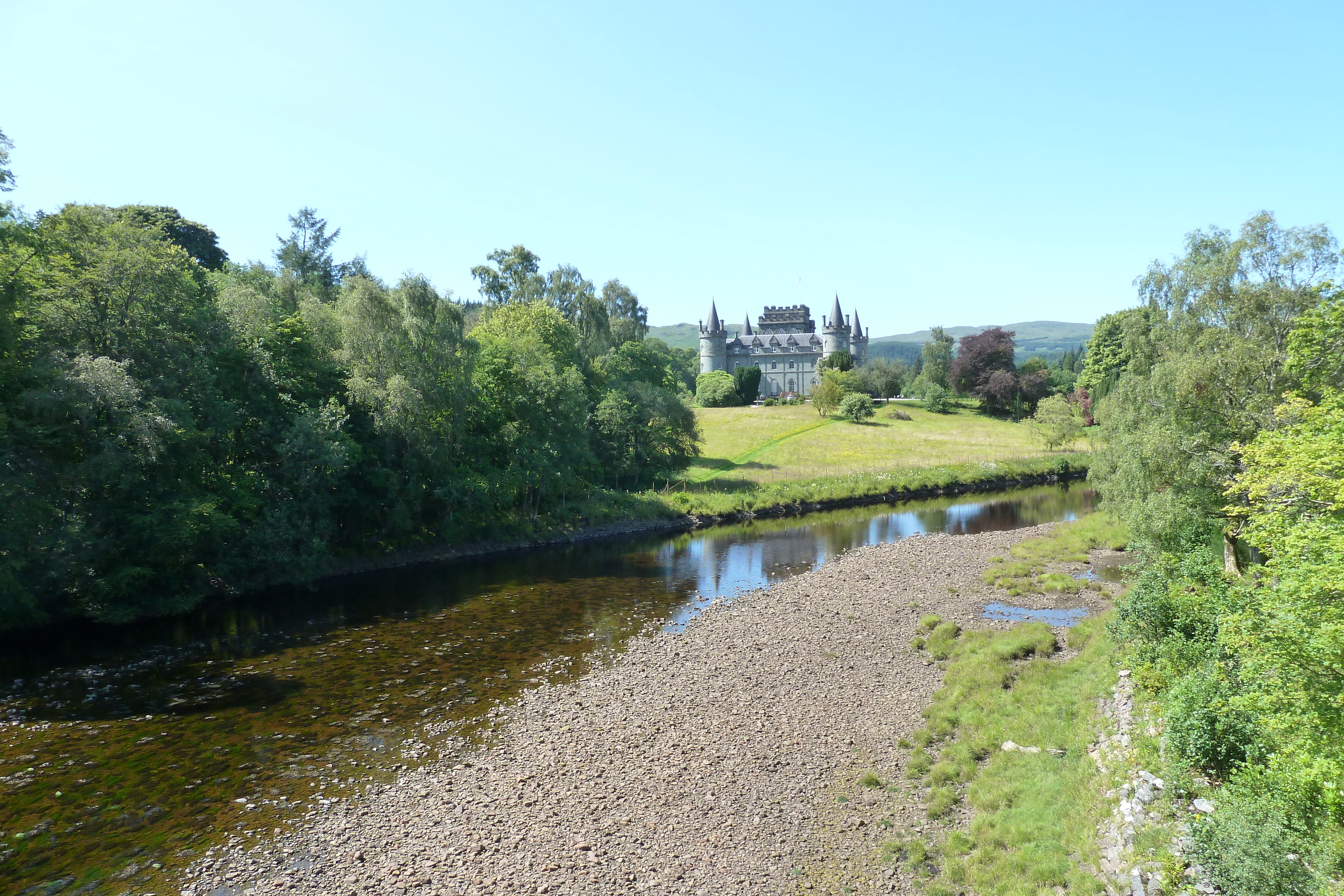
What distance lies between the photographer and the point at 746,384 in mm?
96938

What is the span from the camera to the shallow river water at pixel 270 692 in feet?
38.0

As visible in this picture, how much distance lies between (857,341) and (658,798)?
133344mm

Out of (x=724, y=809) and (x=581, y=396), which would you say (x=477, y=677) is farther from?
(x=581, y=396)

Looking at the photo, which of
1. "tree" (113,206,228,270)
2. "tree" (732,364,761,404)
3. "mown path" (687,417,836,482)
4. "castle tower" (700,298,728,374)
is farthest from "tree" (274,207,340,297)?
"castle tower" (700,298,728,374)

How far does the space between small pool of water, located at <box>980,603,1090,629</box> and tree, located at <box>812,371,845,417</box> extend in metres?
58.4

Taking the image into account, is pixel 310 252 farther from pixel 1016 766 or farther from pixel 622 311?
pixel 1016 766

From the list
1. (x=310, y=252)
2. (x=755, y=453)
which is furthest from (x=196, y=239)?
(x=755, y=453)

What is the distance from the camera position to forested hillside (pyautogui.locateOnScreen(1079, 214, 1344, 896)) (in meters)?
7.54

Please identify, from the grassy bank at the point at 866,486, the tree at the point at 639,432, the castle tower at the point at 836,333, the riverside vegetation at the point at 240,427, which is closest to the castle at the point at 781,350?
the castle tower at the point at 836,333

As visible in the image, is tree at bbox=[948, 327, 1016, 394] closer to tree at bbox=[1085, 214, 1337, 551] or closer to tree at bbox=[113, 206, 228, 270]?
tree at bbox=[1085, 214, 1337, 551]

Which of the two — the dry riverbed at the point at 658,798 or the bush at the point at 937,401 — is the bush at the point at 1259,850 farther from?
the bush at the point at 937,401

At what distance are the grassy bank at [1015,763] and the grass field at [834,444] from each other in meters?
32.6

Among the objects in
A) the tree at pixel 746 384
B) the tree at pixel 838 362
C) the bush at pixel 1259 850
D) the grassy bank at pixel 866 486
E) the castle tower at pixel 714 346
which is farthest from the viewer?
the castle tower at pixel 714 346

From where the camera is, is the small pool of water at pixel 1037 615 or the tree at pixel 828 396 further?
the tree at pixel 828 396
